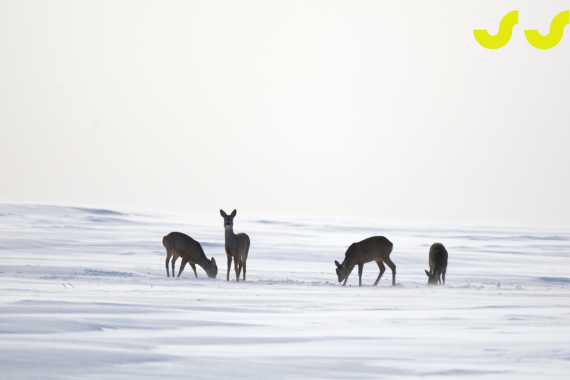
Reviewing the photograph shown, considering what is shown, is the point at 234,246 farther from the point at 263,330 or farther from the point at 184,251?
the point at 263,330

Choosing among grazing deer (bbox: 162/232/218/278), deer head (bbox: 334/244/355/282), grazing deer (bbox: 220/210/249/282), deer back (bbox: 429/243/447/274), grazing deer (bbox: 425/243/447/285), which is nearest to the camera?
grazing deer (bbox: 220/210/249/282)

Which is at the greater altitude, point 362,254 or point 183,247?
point 362,254

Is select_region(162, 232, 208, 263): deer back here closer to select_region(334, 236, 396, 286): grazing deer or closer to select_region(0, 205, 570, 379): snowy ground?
select_region(0, 205, 570, 379): snowy ground

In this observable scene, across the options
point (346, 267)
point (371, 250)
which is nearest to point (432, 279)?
point (371, 250)

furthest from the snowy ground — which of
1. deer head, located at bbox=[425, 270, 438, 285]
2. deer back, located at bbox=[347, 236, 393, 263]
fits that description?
deer head, located at bbox=[425, 270, 438, 285]

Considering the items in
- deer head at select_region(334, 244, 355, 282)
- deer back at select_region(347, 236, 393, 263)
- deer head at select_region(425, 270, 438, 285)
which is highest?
deer back at select_region(347, 236, 393, 263)

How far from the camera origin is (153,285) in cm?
1388

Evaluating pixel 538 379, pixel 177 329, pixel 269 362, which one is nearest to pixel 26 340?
pixel 177 329

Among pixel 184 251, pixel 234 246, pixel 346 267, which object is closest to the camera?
pixel 234 246

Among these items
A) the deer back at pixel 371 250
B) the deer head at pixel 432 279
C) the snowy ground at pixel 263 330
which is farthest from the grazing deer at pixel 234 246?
the deer head at pixel 432 279

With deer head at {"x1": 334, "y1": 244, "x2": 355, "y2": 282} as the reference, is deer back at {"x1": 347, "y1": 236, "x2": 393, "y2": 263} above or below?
above

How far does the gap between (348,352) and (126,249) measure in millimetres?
21859

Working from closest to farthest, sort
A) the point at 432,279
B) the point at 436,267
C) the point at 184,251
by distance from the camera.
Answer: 1. the point at 432,279
2. the point at 436,267
3. the point at 184,251

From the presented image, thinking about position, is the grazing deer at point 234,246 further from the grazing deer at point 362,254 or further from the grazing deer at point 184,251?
the grazing deer at point 362,254
